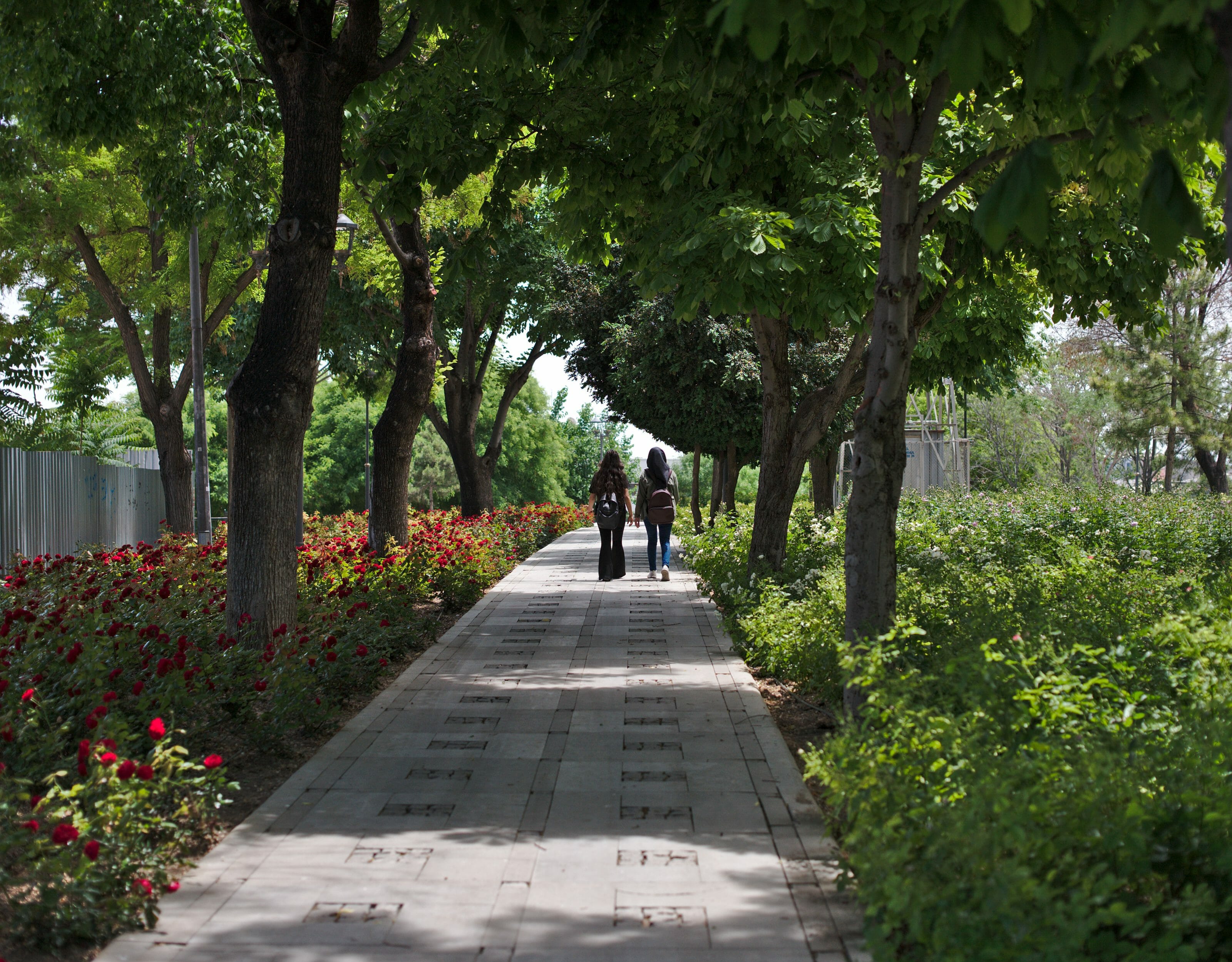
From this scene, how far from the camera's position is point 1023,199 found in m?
2.67

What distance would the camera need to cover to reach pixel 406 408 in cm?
1230

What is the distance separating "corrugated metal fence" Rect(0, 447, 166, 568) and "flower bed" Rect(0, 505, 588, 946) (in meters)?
5.83

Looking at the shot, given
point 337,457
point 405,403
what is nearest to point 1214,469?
point 405,403

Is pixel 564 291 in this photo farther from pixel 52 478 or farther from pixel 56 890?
pixel 56 890

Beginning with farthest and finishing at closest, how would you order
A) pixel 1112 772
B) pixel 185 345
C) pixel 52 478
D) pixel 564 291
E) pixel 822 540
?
pixel 185 345 → pixel 564 291 → pixel 52 478 → pixel 822 540 → pixel 1112 772

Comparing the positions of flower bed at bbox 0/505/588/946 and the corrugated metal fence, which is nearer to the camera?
flower bed at bbox 0/505/588/946

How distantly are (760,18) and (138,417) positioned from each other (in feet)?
172

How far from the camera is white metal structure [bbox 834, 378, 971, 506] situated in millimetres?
27219

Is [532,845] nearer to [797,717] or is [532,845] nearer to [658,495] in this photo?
[797,717]

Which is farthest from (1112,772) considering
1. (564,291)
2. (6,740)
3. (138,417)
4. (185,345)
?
(138,417)

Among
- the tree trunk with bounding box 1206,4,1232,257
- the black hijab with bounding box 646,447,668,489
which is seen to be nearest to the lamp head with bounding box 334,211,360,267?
the black hijab with bounding box 646,447,668,489

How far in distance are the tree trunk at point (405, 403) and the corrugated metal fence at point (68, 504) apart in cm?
475

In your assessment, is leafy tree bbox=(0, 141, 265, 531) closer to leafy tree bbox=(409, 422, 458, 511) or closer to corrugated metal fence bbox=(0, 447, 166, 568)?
corrugated metal fence bbox=(0, 447, 166, 568)

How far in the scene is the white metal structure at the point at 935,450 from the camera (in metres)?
27.2
